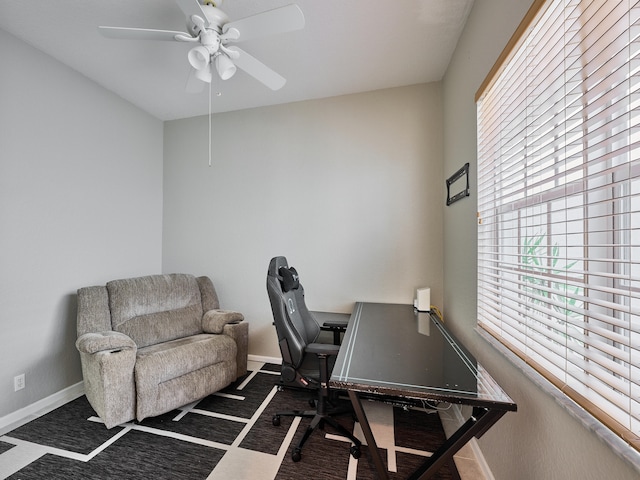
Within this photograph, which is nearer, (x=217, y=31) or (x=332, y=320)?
(x=217, y=31)

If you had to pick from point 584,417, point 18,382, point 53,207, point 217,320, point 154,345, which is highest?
point 53,207

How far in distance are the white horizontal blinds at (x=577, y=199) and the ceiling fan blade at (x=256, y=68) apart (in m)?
1.35

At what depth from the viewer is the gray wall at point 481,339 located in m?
0.77

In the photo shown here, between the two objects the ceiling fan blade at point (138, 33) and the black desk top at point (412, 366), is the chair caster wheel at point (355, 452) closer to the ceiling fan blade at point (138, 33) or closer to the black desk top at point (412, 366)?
the black desk top at point (412, 366)

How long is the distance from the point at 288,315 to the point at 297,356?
0.84 ft

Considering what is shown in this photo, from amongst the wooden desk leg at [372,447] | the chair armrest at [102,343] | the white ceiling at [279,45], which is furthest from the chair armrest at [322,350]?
the white ceiling at [279,45]

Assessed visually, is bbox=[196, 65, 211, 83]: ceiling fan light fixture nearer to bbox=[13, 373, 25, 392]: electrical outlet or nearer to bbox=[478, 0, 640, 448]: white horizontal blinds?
bbox=[478, 0, 640, 448]: white horizontal blinds

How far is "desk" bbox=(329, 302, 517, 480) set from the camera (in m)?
1.00

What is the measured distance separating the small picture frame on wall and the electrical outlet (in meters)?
3.58

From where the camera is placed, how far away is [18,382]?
193 centimetres

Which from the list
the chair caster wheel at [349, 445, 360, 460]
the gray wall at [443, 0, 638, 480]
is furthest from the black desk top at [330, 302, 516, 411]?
the chair caster wheel at [349, 445, 360, 460]

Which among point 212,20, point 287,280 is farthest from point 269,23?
point 287,280

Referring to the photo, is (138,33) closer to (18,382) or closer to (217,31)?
(217,31)

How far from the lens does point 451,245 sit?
2.13 m
